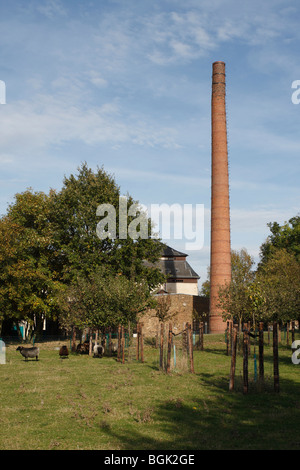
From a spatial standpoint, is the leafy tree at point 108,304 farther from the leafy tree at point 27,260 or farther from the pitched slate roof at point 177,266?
the pitched slate roof at point 177,266

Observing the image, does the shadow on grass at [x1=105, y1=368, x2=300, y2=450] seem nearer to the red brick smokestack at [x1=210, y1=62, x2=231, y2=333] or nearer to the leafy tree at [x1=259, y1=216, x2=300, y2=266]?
the red brick smokestack at [x1=210, y1=62, x2=231, y2=333]

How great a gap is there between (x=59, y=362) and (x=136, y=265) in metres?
18.4

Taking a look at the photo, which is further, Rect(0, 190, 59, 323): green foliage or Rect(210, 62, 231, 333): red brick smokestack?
Rect(210, 62, 231, 333): red brick smokestack

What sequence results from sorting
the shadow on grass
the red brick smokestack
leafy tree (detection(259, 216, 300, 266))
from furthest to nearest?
leafy tree (detection(259, 216, 300, 266)) < the red brick smokestack < the shadow on grass

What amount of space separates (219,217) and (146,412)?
3797cm

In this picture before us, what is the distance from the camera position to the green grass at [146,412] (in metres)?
9.25

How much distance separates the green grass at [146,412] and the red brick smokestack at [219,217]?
89.9 feet

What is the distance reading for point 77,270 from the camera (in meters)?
41.3

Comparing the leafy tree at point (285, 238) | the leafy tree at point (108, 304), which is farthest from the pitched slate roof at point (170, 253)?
the leafy tree at point (108, 304)

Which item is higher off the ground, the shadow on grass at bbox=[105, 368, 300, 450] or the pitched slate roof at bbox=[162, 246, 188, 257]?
the pitched slate roof at bbox=[162, 246, 188, 257]

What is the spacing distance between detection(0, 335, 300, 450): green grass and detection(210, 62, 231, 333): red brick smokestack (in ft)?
89.9

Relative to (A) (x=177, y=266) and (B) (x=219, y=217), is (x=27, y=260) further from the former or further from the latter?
(A) (x=177, y=266)

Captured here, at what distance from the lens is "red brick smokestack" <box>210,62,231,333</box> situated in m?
47.7

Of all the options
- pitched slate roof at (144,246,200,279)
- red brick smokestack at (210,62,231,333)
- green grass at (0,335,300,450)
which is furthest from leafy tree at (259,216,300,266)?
green grass at (0,335,300,450)
